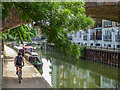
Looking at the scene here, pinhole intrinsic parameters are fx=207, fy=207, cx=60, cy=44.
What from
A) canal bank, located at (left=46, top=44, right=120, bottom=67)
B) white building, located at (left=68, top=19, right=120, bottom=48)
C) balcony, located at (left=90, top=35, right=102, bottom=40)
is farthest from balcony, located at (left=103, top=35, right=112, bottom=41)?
canal bank, located at (left=46, top=44, right=120, bottom=67)

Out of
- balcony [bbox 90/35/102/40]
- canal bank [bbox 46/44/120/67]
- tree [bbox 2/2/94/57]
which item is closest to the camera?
tree [bbox 2/2/94/57]

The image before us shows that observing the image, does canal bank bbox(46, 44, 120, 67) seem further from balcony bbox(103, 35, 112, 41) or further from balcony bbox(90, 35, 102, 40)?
balcony bbox(90, 35, 102, 40)

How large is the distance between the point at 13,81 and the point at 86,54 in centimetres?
2760

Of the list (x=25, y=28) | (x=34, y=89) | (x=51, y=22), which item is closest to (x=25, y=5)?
(x=51, y=22)

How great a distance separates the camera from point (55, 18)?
9023mm

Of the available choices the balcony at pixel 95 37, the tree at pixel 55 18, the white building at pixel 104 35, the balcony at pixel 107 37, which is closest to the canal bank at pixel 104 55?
the white building at pixel 104 35

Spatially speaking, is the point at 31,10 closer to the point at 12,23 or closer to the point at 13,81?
the point at 13,81

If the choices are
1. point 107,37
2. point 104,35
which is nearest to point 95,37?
point 104,35

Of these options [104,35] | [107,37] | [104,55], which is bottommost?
[104,55]

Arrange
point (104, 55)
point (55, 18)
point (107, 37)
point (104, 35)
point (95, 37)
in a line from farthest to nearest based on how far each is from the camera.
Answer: point (95, 37) < point (104, 35) < point (107, 37) < point (104, 55) < point (55, 18)

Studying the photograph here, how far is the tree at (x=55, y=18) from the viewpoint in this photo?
8695 mm

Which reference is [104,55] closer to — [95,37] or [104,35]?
[104,35]

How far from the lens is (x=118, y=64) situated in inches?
1110

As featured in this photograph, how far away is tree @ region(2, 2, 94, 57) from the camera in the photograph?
8.70 meters
